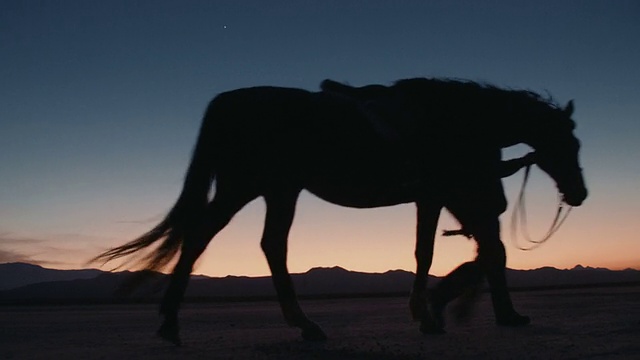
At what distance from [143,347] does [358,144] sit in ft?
7.88

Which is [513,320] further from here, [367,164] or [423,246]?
[367,164]

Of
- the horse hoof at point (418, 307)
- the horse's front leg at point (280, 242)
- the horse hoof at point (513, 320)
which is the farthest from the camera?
the horse hoof at point (513, 320)

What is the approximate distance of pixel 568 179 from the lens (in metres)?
6.67

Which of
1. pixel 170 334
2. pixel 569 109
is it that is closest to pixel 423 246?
pixel 569 109

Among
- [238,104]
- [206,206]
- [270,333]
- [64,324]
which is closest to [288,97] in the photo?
[238,104]

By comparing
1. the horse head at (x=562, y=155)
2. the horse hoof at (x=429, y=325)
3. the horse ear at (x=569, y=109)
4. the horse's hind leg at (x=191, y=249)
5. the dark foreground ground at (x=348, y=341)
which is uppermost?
the horse ear at (x=569, y=109)

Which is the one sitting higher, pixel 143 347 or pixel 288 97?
pixel 288 97

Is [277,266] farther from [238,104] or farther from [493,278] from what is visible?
[493,278]

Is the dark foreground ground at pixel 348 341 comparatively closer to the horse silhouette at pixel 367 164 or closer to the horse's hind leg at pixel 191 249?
the horse's hind leg at pixel 191 249

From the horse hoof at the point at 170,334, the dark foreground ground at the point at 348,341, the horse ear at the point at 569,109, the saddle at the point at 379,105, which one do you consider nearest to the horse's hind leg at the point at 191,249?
the horse hoof at the point at 170,334

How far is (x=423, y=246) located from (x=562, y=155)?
1.75 meters

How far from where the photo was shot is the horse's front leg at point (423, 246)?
A: 6.04 metres

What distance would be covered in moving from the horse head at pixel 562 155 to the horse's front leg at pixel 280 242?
259 centimetres

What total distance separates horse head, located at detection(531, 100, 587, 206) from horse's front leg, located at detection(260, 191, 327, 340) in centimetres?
259
